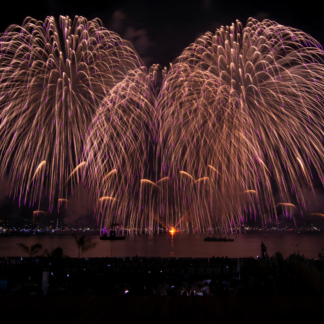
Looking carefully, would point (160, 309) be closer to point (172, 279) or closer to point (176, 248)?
point (172, 279)

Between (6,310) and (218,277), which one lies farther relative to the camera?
(218,277)

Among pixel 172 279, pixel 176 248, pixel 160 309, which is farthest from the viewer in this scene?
pixel 176 248

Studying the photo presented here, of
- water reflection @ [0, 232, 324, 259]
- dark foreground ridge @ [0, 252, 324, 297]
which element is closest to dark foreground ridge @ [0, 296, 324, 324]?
dark foreground ridge @ [0, 252, 324, 297]

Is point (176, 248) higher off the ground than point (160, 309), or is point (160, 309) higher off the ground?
point (176, 248)

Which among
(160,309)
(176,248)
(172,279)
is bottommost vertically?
(160,309)

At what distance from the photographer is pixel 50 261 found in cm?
1930

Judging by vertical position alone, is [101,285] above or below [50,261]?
below

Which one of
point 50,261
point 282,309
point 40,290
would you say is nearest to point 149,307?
point 282,309

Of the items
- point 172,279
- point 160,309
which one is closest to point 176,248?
point 172,279

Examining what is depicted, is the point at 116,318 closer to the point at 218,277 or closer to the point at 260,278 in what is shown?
the point at 260,278

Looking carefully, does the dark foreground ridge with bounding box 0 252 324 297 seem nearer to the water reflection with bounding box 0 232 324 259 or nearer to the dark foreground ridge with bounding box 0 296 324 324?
the dark foreground ridge with bounding box 0 296 324 324

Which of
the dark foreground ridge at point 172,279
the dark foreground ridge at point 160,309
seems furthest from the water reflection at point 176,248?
the dark foreground ridge at point 160,309

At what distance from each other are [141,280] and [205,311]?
8973 mm

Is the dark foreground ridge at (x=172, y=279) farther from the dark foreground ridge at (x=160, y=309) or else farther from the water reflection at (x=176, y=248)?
the water reflection at (x=176, y=248)
